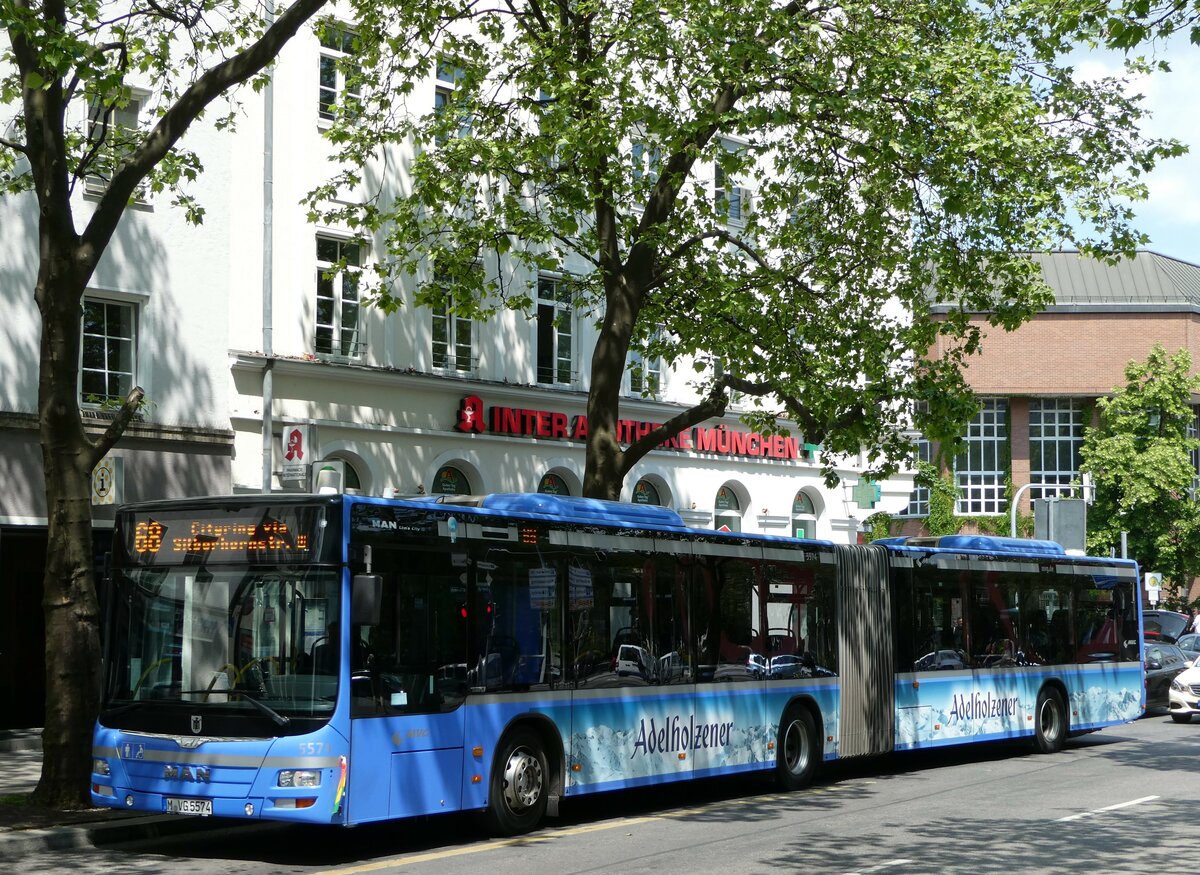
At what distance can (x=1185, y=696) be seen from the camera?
27.7 meters

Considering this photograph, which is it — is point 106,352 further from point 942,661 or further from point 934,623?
point 942,661

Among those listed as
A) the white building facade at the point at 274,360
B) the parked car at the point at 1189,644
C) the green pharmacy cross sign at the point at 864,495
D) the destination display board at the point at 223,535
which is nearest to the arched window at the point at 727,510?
the green pharmacy cross sign at the point at 864,495

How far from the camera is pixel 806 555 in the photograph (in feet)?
58.3

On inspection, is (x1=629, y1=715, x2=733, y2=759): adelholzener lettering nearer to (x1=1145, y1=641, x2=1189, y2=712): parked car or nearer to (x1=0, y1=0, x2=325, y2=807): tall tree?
(x1=0, y1=0, x2=325, y2=807): tall tree

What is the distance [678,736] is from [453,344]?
1350 cm

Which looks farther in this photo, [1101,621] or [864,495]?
[864,495]

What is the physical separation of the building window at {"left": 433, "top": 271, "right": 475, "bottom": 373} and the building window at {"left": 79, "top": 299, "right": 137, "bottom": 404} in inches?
235

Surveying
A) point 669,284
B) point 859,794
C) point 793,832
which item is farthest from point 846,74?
point 793,832

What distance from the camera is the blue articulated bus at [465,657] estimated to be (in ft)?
37.1

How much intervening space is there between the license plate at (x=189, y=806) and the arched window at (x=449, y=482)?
1568 centimetres

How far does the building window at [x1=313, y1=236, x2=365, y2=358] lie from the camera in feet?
82.7

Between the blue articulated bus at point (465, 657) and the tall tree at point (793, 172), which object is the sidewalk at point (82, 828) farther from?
the tall tree at point (793, 172)

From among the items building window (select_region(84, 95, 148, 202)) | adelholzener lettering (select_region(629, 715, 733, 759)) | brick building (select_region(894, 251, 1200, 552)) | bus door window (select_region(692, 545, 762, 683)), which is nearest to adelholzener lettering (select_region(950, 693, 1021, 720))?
bus door window (select_region(692, 545, 762, 683))


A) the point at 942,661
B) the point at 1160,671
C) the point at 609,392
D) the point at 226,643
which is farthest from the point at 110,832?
the point at 1160,671
